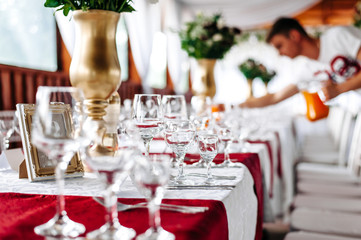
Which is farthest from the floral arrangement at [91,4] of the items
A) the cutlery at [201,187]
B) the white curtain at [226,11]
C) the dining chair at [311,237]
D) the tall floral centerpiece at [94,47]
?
the white curtain at [226,11]

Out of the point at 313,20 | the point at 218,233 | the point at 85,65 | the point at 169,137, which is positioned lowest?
the point at 218,233

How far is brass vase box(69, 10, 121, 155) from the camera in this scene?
3.35ft

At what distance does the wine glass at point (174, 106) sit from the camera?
1.46m

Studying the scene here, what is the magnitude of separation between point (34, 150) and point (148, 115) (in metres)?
0.33

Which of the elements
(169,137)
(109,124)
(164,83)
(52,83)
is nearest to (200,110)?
(169,137)

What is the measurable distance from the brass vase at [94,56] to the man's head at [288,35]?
70.2 inches

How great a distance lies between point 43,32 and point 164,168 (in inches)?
143

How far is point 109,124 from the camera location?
0.70 meters

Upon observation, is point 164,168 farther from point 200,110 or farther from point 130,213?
point 200,110

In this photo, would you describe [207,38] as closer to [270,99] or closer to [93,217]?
[270,99]

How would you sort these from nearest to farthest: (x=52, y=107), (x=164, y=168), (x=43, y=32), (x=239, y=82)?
(x=164, y=168) < (x=52, y=107) < (x=43, y=32) < (x=239, y=82)

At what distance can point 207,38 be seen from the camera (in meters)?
2.74

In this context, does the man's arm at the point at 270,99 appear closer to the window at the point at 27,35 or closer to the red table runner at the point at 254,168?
the red table runner at the point at 254,168

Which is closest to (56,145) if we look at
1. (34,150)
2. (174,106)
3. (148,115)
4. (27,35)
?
(34,150)
